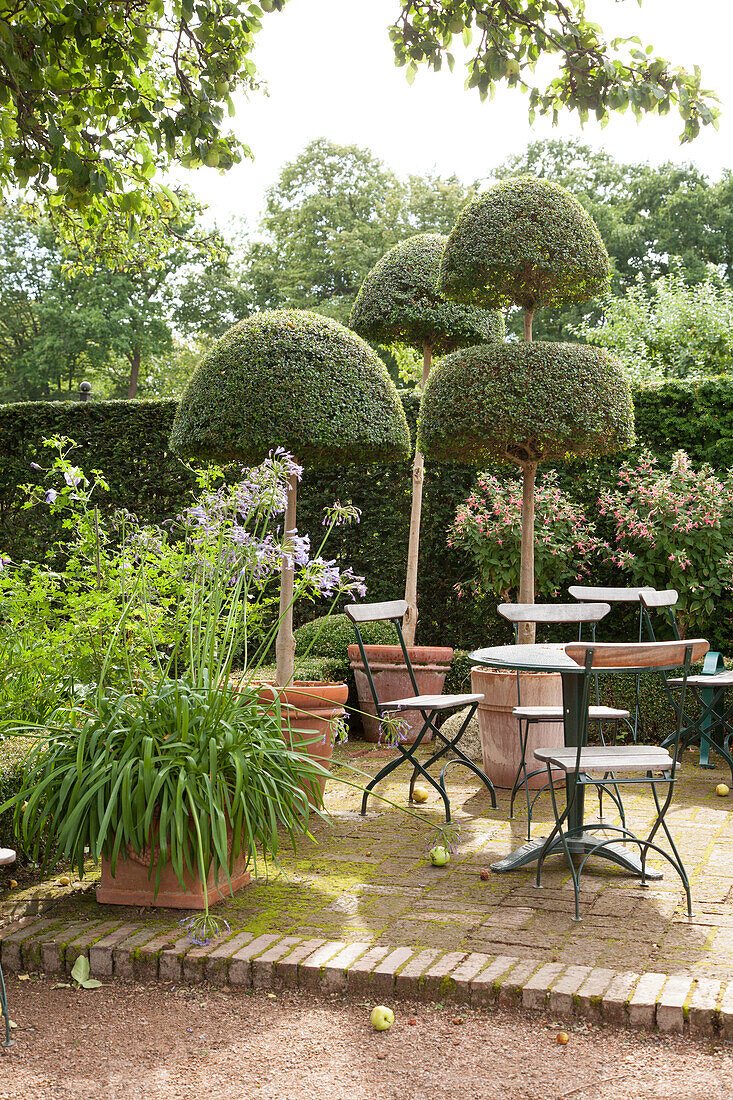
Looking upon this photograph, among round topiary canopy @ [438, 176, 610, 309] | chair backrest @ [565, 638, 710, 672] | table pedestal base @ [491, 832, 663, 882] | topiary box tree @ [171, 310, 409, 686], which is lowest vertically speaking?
table pedestal base @ [491, 832, 663, 882]

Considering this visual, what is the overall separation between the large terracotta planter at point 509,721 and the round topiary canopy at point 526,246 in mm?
2628

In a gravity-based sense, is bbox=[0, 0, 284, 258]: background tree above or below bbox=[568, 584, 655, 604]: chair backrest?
above

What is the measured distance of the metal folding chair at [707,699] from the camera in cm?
523

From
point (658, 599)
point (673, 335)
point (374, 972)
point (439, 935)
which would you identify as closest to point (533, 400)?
point (658, 599)

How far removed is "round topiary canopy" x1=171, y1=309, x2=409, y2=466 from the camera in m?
5.20

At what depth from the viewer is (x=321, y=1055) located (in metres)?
2.36

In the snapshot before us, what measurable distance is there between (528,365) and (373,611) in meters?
2.08

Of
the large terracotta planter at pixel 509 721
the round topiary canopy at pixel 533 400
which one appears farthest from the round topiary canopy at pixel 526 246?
the large terracotta planter at pixel 509 721

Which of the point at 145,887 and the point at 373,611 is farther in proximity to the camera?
the point at 373,611

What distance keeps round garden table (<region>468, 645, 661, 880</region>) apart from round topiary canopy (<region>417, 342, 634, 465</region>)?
2234 millimetres

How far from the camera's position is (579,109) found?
15.5 feet

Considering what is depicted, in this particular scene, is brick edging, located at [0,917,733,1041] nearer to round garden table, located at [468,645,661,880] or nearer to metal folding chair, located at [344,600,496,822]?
round garden table, located at [468,645,661,880]

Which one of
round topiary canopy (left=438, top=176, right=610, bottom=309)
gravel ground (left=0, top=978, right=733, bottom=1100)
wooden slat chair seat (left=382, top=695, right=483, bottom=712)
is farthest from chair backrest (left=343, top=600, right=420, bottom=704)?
round topiary canopy (left=438, top=176, right=610, bottom=309)

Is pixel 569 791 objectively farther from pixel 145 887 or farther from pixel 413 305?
pixel 413 305
